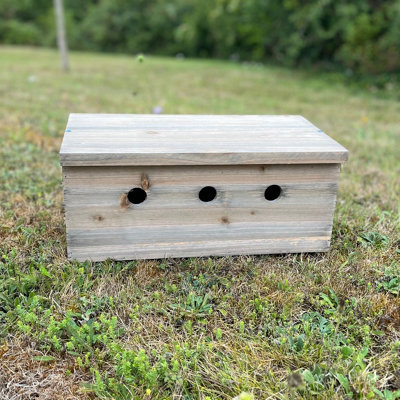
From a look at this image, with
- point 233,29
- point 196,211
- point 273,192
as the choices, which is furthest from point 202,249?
Result: point 233,29

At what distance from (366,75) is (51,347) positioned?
8.06 metres

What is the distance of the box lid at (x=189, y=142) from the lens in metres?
1.85

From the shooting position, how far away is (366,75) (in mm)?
8359

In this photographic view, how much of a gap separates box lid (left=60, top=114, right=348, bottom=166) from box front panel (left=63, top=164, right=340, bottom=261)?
74 mm

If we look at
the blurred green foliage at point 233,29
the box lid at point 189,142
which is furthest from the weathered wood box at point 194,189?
the blurred green foliage at point 233,29

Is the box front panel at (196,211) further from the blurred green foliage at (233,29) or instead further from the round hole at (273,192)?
Answer: the blurred green foliage at (233,29)

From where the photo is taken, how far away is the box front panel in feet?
6.37

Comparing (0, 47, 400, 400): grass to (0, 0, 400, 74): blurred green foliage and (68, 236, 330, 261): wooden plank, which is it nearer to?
(68, 236, 330, 261): wooden plank

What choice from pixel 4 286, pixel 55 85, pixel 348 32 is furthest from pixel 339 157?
pixel 348 32

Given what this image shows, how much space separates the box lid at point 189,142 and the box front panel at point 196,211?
2.9 inches

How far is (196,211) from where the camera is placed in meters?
2.06

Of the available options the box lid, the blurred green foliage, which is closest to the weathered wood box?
the box lid

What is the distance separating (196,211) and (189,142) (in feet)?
1.00

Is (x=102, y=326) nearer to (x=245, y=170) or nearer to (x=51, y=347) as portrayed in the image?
(x=51, y=347)
